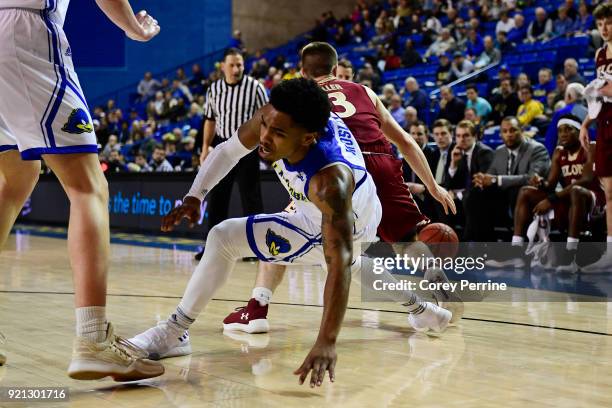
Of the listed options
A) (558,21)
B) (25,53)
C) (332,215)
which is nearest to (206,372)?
(332,215)

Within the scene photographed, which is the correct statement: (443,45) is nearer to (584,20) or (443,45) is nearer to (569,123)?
(584,20)

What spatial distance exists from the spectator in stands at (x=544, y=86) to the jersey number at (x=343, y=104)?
7449 millimetres

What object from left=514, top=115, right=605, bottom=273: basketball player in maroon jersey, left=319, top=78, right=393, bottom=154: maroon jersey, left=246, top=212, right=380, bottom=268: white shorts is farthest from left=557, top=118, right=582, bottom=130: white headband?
left=246, top=212, right=380, bottom=268: white shorts

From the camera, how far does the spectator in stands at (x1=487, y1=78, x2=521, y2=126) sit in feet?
36.0

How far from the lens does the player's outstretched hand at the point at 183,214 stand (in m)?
3.04

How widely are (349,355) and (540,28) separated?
36.7ft

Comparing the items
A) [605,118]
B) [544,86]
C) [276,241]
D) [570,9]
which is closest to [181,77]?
[570,9]

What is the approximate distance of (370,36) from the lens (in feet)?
63.0

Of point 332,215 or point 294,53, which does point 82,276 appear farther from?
point 294,53

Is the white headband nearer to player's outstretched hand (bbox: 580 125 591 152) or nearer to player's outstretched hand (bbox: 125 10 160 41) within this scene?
player's outstretched hand (bbox: 580 125 591 152)

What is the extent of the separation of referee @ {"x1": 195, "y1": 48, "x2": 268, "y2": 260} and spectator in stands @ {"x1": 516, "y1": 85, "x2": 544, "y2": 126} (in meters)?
4.16

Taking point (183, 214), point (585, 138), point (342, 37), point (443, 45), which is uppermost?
point (342, 37)

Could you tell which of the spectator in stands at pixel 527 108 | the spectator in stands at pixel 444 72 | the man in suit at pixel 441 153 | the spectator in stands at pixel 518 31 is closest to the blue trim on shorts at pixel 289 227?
the man in suit at pixel 441 153

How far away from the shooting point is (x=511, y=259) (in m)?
7.49
